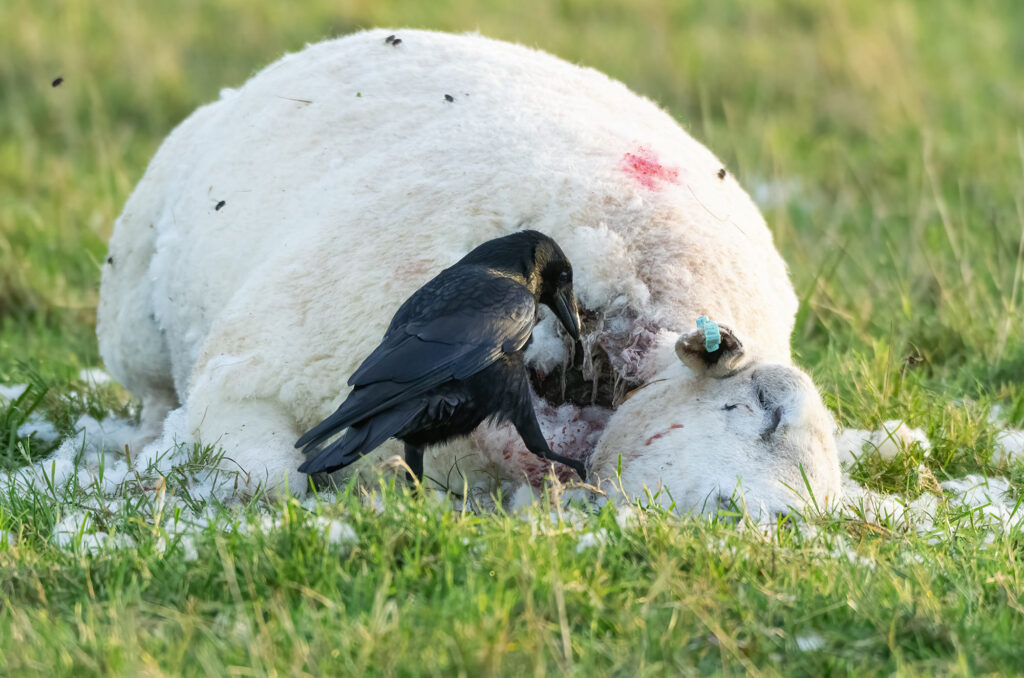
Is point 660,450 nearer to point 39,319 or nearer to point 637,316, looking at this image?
point 637,316

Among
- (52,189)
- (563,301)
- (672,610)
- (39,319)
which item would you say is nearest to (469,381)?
(563,301)

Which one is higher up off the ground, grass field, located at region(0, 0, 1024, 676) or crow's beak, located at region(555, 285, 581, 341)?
crow's beak, located at region(555, 285, 581, 341)

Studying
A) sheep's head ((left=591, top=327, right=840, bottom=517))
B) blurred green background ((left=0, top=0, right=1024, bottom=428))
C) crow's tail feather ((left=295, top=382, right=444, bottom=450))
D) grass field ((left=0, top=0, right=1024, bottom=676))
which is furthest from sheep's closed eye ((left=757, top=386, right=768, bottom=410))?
blurred green background ((left=0, top=0, right=1024, bottom=428))

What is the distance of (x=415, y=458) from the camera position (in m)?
2.81

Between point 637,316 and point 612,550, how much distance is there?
70 centimetres

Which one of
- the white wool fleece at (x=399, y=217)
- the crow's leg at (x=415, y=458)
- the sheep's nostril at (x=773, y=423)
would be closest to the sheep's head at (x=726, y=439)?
the sheep's nostril at (x=773, y=423)

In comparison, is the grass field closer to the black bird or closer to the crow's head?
the black bird

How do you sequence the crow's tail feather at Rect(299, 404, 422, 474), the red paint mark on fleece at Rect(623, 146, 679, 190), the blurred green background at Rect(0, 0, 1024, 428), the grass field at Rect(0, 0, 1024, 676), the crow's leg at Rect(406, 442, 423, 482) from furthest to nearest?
the blurred green background at Rect(0, 0, 1024, 428) < the red paint mark on fleece at Rect(623, 146, 679, 190) < the crow's leg at Rect(406, 442, 423, 482) < the crow's tail feather at Rect(299, 404, 422, 474) < the grass field at Rect(0, 0, 1024, 676)

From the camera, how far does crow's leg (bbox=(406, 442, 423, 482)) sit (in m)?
2.80

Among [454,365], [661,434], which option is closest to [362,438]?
[454,365]

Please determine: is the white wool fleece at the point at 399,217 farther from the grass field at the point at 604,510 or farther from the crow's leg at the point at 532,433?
the grass field at the point at 604,510

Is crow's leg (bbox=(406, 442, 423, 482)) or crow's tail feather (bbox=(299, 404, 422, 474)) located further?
crow's leg (bbox=(406, 442, 423, 482))

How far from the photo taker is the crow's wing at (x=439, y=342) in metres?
2.60

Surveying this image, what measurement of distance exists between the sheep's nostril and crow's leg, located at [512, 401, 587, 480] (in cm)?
43
